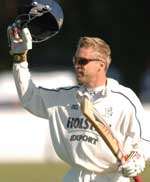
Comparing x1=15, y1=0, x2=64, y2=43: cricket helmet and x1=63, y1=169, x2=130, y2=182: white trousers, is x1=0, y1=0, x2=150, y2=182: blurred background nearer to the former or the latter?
x1=15, y1=0, x2=64, y2=43: cricket helmet

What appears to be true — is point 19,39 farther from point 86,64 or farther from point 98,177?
point 98,177

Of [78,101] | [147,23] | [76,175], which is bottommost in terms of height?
[147,23]

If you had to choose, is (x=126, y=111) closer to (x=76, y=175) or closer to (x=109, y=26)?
(x=76, y=175)

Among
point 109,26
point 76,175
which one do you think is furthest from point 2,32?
point 76,175

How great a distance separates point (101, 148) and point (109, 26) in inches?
683

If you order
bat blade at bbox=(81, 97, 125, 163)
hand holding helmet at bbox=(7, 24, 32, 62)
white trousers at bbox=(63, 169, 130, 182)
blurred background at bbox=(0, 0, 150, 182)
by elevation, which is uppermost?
hand holding helmet at bbox=(7, 24, 32, 62)

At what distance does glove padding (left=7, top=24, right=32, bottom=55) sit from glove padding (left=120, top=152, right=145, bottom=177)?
3.57 ft

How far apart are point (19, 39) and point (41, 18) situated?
9.5 inches

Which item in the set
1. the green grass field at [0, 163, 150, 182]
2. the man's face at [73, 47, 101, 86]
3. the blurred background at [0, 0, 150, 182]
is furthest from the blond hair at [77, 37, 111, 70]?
the blurred background at [0, 0, 150, 182]

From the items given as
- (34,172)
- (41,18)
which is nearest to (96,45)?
(41,18)

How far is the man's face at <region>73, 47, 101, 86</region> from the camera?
7.86 m

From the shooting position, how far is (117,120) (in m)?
8.00

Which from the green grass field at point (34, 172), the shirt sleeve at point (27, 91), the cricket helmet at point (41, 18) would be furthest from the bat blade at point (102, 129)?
the green grass field at point (34, 172)

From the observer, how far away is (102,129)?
25.4 feet
